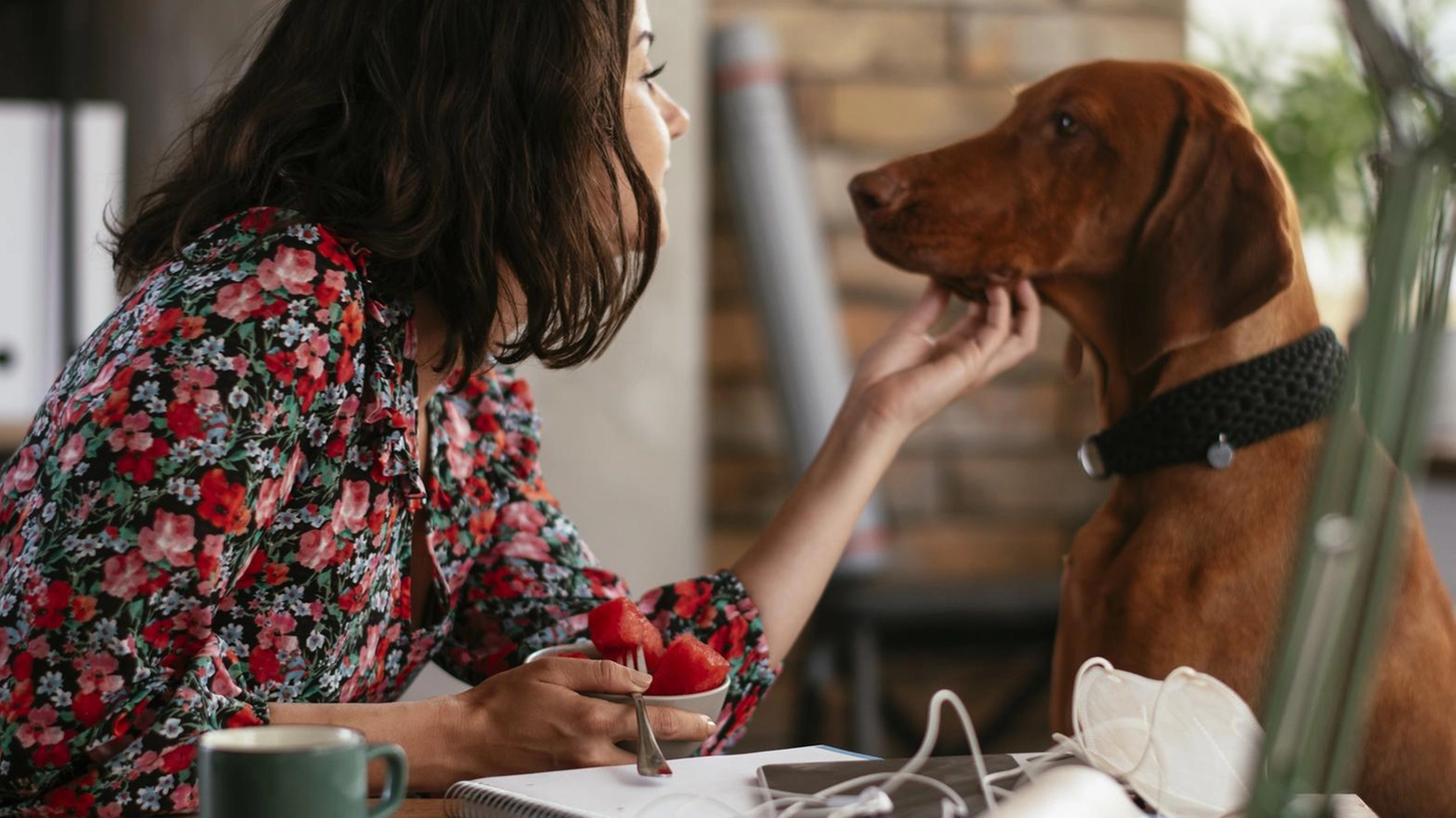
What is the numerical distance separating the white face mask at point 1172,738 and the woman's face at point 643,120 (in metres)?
0.55

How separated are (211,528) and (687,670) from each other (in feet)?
0.95

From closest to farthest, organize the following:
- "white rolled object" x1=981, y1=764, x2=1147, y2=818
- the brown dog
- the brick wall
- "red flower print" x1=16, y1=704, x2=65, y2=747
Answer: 1. "white rolled object" x1=981, y1=764, x2=1147, y2=818
2. "red flower print" x1=16, y1=704, x2=65, y2=747
3. the brown dog
4. the brick wall

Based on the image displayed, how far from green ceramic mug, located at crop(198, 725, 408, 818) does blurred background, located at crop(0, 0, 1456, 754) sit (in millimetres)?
1930

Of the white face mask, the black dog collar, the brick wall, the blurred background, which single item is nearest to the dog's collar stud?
the black dog collar

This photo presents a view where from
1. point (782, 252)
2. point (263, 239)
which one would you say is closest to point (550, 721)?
point (263, 239)

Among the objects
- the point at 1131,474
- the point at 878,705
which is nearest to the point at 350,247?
the point at 1131,474

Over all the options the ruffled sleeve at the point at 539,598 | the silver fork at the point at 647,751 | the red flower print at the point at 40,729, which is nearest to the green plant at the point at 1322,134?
the ruffled sleeve at the point at 539,598

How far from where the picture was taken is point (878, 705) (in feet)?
8.46

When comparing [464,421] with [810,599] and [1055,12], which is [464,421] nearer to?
[810,599]

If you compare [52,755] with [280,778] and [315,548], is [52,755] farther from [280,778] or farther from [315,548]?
[280,778]

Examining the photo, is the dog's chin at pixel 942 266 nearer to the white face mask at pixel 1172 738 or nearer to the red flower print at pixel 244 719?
the white face mask at pixel 1172 738

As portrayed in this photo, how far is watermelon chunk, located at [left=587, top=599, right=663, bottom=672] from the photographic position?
35.8 inches

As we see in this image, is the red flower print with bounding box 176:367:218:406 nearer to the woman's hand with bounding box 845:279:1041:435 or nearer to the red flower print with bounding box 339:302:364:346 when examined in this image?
the red flower print with bounding box 339:302:364:346

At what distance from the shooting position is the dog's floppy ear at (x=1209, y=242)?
111 cm
